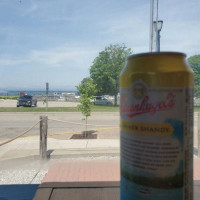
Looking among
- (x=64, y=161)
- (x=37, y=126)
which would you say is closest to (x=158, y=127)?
(x=64, y=161)

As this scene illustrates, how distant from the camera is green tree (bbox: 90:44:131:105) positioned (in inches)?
584

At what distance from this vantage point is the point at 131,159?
0.70 metres

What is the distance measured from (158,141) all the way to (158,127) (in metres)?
0.04

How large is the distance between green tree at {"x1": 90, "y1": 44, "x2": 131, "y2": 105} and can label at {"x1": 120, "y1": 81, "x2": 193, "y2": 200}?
521 inches

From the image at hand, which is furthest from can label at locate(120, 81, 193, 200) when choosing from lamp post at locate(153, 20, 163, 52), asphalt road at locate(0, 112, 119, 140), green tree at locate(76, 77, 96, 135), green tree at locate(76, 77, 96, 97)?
green tree at locate(76, 77, 96, 97)

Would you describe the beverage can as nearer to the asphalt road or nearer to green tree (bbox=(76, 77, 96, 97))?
the asphalt road

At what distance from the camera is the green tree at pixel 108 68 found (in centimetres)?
1484

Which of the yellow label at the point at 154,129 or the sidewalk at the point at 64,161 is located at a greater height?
the yellow label at the point at 154,129

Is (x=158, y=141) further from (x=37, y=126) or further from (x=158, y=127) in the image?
(x=37, y=126)

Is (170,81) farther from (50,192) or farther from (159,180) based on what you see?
(50,192)

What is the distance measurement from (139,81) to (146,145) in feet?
0.62

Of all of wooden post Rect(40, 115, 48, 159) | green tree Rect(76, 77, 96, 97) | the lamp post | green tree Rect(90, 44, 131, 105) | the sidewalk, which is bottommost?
the sidewalk

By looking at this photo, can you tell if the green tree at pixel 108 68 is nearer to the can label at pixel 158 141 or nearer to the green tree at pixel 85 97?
the green tree at pixel 85 97

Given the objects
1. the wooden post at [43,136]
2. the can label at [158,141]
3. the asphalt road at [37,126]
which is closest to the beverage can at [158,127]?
the can label at [158,141]
